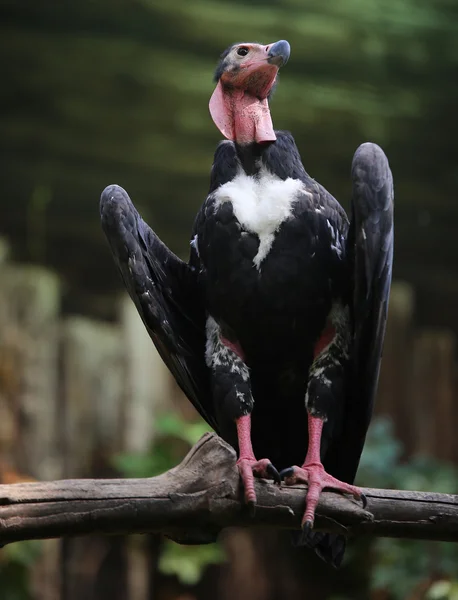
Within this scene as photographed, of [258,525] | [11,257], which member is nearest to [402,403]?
[11,257]

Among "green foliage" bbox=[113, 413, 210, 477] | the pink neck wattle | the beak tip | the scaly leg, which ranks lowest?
"green foliage" bbox=[113, 413, 210, 477]

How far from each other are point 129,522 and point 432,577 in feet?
10.9

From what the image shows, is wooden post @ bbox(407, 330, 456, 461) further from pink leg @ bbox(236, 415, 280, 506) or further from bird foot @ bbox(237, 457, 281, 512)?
bird foot @ bbox(237, 457, 281, 512)

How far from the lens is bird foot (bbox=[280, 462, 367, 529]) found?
238 cm

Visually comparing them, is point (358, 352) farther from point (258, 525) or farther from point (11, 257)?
point (11, 257)

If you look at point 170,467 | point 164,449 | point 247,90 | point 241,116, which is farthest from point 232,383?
point 164,449

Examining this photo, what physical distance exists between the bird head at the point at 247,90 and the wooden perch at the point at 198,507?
101 centimetres

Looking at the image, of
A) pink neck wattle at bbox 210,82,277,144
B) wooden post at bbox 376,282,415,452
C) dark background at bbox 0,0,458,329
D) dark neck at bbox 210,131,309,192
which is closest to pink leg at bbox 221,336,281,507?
dark neck at bbox 210,131,309,192

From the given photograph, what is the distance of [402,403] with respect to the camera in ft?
18.7

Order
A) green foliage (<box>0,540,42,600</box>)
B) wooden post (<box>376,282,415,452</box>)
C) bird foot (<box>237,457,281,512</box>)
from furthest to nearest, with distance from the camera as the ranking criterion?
wooden post (<box>376,282,415,452</box>) < green foliage (<box>0,540,42,600</box>) < bird foot (<box>237,457,281,512</box>)

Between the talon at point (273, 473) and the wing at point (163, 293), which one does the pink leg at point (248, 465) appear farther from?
the wing at point (163, 293)

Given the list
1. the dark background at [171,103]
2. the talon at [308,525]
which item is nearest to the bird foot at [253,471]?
the talon at [308,525]

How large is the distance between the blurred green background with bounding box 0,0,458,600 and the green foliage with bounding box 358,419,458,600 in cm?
2

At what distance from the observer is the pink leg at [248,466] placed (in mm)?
2344
